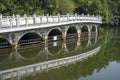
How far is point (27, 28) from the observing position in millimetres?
31578

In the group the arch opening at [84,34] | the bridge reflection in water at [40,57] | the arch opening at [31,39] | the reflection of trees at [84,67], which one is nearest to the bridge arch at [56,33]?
the bridge reflection in water at [40,57]

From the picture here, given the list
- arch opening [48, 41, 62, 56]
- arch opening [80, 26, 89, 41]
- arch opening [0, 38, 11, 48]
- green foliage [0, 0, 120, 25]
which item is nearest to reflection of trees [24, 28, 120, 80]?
arch opening [48, 41, 62, 56]

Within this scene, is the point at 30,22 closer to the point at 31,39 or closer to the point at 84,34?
the point at 31,39

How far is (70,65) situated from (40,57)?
3828 millimetres

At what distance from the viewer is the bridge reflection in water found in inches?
987

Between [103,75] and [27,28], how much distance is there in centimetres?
982

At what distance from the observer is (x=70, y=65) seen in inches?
1120

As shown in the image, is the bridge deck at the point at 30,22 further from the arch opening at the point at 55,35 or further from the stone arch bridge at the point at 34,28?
the arch opening at the point at 55,35

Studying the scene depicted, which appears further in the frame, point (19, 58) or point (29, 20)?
point (29, 20)

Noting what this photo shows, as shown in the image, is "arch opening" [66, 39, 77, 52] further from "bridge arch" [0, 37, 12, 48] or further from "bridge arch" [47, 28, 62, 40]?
"bridge arch" [0, 37, 12, 48]

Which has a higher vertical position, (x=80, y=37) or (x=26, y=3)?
(x=26, y=3)

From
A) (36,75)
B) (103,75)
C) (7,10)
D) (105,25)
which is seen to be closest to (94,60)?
(103,75)

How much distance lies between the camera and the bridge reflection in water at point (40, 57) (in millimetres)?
25070

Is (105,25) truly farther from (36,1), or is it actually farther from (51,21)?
(51,21)
